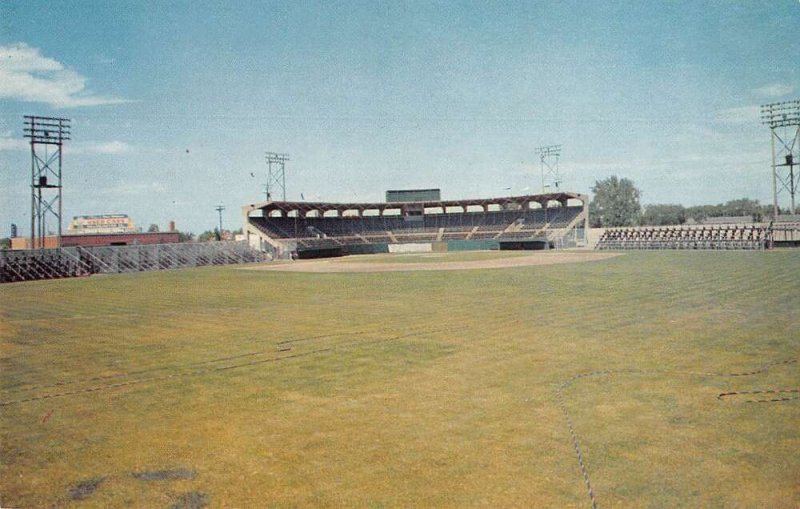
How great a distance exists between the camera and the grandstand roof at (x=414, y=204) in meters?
71.8

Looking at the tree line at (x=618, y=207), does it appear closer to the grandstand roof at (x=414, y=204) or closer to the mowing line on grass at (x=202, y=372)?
the grandstand roof at (x=414, y=204)

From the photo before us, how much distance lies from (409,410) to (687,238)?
6073cm

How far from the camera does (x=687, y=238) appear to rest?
192 ft

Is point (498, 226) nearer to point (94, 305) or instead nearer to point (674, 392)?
point (94, 305)

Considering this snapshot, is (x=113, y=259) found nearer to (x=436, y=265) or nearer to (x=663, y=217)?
(x=436, y=265)

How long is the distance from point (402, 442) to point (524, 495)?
175 centimetres

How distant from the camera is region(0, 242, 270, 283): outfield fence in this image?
3875cm

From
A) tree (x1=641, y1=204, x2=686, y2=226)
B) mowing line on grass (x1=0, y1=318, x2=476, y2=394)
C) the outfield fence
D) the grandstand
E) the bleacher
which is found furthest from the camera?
tree (x1=641, y1=204, x2=686, y2=226)

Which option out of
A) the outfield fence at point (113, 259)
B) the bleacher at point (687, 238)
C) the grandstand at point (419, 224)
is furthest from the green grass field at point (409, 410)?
the grandstand at point (419, 224)

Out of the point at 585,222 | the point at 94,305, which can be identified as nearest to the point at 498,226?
the point at 585,222

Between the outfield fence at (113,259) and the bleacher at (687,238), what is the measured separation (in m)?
43.4

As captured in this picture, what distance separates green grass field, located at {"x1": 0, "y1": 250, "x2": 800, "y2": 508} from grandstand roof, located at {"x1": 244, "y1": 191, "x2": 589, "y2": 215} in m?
56.7

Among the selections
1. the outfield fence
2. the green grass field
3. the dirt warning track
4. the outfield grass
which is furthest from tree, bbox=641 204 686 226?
the green grass field

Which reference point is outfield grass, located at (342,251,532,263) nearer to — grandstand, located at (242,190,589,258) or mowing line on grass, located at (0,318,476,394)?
grandstand, located at (242,190,589,258)
